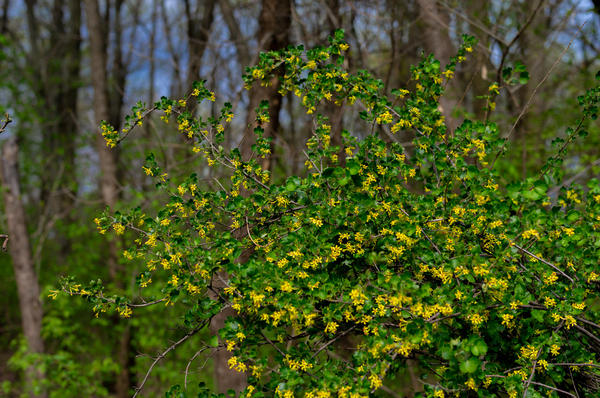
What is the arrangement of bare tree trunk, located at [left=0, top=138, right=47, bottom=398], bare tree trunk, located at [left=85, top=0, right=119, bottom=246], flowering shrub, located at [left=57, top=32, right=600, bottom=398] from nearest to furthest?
1. flowering shrub, located at [left=57, top=32, right=600, bottom=398]
2. bare tree trunk, located at [left=0, top=138, right=47, bottom=398]
3. bare tree trunk, located at [left=85, top=0, right=119, bottom=246]

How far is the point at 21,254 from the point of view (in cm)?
652

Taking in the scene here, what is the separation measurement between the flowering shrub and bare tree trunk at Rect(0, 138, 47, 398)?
5003 millimetres

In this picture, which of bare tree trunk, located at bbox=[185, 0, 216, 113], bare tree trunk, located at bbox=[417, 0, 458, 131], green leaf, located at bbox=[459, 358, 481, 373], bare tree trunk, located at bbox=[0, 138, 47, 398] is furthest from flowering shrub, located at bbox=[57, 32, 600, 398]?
bare tree trunk, located at bbox=[0, 138, 47, 398]

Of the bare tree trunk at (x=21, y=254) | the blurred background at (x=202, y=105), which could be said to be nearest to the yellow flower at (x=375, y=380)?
the blurred background at (x=202, y=105)

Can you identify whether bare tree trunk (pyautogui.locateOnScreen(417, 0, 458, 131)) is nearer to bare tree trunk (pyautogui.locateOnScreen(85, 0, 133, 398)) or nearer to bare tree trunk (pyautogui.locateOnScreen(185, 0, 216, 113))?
bare tree trunk (pyautogui.locateOnScreen(185, 0, 216, 113))

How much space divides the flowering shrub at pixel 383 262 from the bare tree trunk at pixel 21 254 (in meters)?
5.00

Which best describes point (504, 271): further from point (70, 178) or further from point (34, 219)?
point (34, 219)

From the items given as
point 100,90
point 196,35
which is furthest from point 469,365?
point 196,35

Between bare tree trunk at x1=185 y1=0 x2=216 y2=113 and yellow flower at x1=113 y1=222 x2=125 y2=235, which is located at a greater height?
bare tree trunk at x1=185 y1=0 x2=216 y2=113

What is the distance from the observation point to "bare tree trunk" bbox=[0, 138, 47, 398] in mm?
6316

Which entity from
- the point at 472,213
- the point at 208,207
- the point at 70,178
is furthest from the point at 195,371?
the point at 70,178

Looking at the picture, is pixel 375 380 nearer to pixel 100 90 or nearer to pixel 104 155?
pixel 104 155

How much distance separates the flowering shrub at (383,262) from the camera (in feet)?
6.48

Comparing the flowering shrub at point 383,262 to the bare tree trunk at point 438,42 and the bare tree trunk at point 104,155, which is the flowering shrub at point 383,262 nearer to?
the bare tree trunk at point 438,42
